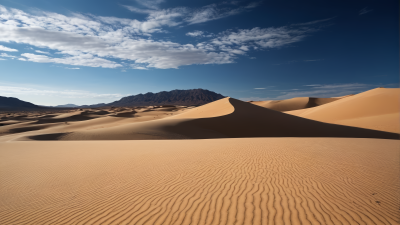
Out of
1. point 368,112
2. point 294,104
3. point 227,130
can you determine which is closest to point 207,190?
point 227,130

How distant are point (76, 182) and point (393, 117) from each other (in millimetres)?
37973

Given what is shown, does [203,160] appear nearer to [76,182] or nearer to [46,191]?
[76,182]

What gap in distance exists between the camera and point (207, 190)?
5340mm

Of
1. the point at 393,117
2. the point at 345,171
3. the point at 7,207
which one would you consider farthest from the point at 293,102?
the point at 7,207

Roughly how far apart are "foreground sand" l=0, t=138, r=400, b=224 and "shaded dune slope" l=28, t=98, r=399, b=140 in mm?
10993

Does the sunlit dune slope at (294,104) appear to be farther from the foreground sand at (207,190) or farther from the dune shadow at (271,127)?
the foreground sand at (207,190)

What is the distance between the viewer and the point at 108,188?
5824mm

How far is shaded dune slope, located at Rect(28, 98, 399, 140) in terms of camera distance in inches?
781

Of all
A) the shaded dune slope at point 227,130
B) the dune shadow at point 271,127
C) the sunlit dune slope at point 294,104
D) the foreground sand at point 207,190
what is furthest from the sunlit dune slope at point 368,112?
the sunlit dune slope at point 294,104

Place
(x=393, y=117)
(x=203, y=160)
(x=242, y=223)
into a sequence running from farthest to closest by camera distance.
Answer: (x=393, y=117) → (x=203, y=160) → (x=242, y=223)

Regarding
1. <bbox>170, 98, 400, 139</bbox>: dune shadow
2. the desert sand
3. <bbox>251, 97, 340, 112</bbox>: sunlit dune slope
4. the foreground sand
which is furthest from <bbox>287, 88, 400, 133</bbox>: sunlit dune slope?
<bbox>251, 97, 340, 112</bbox>: sunlit dune slope

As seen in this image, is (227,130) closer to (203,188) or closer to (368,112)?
(203,188)

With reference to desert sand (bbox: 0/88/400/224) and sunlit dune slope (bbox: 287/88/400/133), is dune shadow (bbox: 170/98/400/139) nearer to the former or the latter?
sunlit dune slope (bbox: 287/88/400/133)

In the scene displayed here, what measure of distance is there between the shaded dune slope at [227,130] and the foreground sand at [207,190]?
1099 cm
